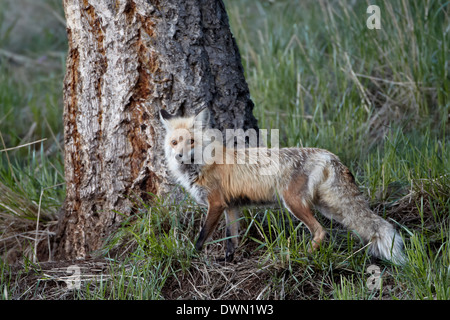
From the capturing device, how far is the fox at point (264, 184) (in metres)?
3.84

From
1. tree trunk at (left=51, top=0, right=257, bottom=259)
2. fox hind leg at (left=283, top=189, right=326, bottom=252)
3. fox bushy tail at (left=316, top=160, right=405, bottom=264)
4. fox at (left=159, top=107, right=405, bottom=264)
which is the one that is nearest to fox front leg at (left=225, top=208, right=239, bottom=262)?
fox at (left=159, top=107, right=405, bottom=264)

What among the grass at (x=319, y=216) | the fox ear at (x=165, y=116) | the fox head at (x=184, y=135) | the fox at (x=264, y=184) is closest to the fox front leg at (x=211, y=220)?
the fox at (x=264, y=184)

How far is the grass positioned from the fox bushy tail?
0.52 feet

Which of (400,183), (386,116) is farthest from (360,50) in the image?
(400,183)

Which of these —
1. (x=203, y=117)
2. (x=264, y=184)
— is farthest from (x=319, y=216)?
(x=203, y=117)

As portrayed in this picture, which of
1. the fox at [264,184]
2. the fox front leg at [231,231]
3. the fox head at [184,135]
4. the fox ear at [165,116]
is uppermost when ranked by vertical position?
the fox ear at [165,116]

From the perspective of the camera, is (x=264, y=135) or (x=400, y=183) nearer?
(x=400, y=183)

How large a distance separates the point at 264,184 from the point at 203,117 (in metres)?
0.74

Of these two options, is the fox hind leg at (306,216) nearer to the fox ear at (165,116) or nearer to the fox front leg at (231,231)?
the fox front leg at (231,231)

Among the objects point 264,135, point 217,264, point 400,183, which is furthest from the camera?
point 264,135

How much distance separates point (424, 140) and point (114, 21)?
10.5 ft

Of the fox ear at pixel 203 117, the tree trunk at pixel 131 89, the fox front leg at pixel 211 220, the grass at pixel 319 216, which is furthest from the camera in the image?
the tree trunk at pixel 131 89

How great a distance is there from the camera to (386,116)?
6320 millimetres

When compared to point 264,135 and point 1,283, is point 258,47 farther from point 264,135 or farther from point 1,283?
point 1,283
